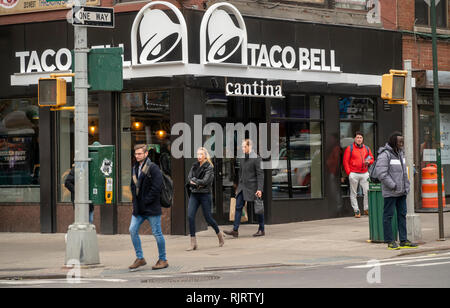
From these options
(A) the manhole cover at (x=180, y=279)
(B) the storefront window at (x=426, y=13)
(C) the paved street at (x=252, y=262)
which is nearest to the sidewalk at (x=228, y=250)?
(C) the paved street at (x=252, y=262)

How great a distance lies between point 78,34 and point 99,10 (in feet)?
1.67

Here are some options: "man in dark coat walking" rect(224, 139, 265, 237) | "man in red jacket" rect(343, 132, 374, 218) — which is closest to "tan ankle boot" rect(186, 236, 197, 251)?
"man in dark coat walking" rect(224, 139, 265, 237)

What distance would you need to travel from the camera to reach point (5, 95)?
62.5 feet

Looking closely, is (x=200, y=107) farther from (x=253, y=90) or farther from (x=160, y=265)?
(x=160, y=265)

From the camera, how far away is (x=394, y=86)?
15109 millimetres

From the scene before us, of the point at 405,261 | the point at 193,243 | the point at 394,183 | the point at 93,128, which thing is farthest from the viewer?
the point at 93,128

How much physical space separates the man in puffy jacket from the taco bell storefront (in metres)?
4.62

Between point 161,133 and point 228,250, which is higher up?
point 161,133

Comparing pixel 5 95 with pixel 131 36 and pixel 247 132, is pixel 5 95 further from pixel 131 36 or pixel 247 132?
pixel 247 132

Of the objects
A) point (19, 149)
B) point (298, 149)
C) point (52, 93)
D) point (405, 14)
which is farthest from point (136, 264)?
point (405, 14)

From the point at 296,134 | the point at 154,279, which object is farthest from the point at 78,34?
the point at 296,134

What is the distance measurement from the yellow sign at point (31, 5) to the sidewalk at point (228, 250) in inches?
204

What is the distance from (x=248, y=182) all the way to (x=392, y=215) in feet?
11.1

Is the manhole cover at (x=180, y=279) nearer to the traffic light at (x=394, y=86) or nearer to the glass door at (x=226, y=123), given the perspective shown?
the traffic light at (x=394, y=86)
